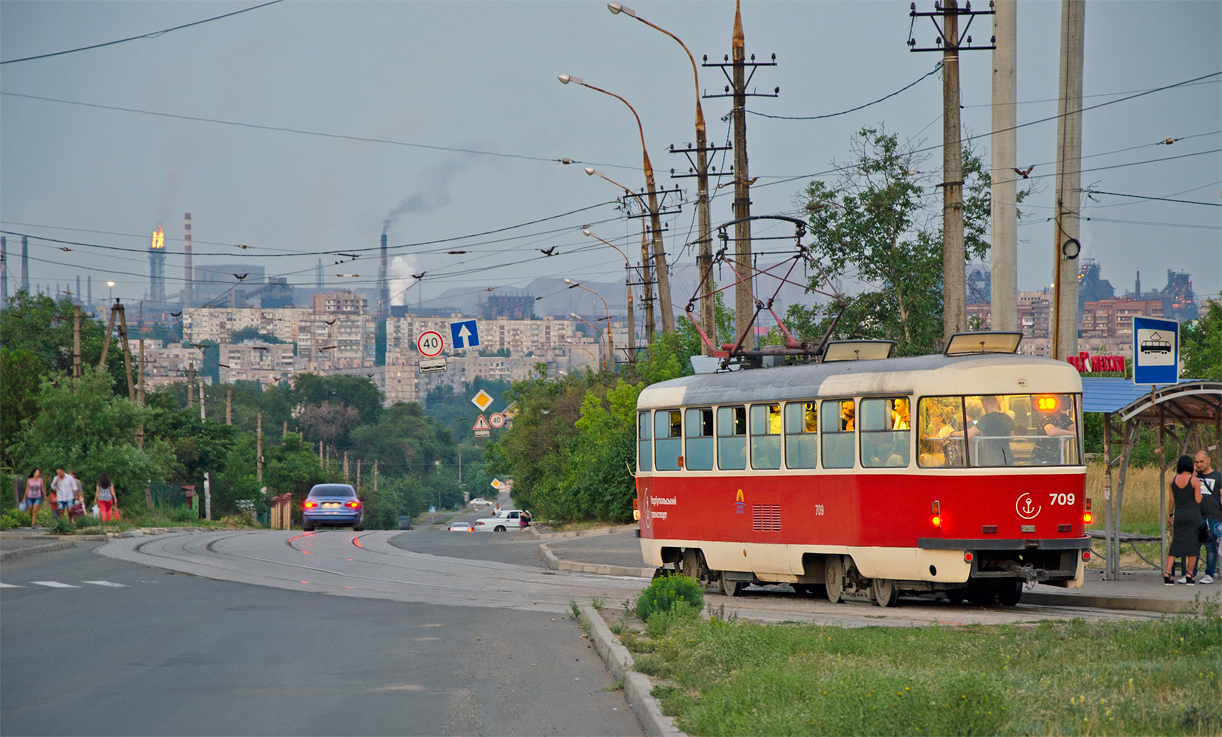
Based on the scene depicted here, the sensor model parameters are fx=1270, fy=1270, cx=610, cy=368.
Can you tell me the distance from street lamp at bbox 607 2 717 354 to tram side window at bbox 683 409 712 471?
313 inches

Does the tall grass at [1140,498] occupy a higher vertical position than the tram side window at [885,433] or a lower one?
lower

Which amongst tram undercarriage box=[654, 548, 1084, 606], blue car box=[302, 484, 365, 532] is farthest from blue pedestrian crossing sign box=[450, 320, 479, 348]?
tram undercarriage box=[654, 548, 1084, 606]

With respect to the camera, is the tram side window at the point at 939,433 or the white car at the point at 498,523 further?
the white car at the point at 498,523

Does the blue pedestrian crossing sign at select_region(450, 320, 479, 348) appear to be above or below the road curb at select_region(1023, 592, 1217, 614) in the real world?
above

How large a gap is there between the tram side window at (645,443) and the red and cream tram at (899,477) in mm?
1853

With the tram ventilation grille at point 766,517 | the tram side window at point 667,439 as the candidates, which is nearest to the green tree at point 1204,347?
the tram side window at point 667,439

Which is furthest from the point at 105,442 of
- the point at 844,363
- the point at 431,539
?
the point at 844,363

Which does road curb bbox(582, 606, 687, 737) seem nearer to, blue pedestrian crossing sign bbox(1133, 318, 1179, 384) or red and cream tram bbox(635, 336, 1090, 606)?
red and cream tram bbox(635, 336, 1090, 606)

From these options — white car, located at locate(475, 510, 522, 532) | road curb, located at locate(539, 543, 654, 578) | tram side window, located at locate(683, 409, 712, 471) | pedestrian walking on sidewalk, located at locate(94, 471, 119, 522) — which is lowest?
white car, located at locate(475, 510, 522, 532)

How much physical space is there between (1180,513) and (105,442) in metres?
34.7

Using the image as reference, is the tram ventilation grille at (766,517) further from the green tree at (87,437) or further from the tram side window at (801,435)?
the green tree at (87,437)

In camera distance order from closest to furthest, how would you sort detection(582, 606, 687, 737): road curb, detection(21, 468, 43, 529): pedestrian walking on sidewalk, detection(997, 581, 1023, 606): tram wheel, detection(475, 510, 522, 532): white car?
detection(582, 606, 687, 737): road curb < detection(997, 581, 1023, 606): tram wheel < detection(21, 468, 43, 529): pedestrian walking on sidewalk < detection(475, 510, 522, 532): white car

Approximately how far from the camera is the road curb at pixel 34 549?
943 inches

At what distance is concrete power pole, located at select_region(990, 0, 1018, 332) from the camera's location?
19.3 m
